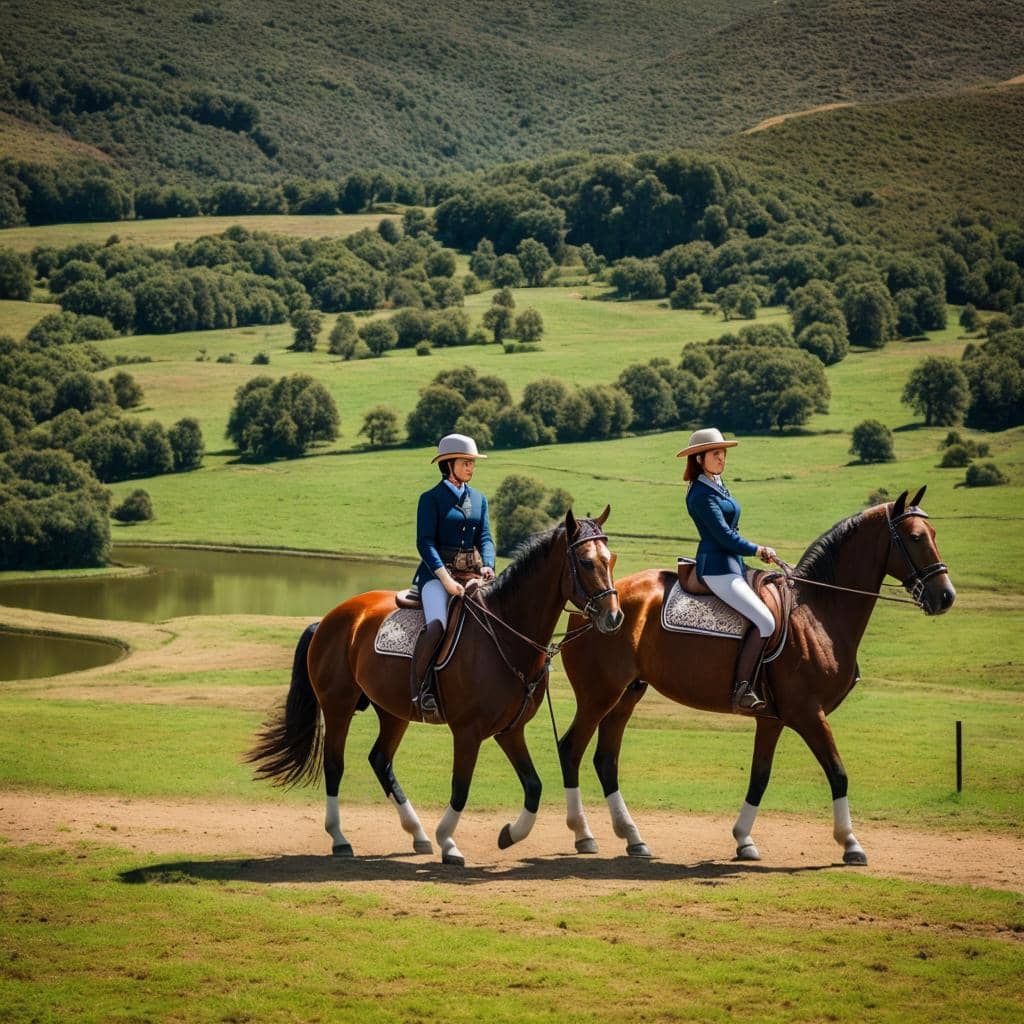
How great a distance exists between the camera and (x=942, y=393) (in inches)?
4048

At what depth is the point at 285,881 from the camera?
612 inches

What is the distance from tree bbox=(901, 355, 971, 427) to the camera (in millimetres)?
102812

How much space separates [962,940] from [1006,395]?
95955 millimetres

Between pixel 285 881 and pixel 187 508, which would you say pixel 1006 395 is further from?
pixel 285 881

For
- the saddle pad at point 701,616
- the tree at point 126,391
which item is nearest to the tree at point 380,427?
the tree at point 126,391

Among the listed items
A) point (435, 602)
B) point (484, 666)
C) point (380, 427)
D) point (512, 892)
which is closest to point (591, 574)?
point (484, 666)

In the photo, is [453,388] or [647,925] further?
[453,388]

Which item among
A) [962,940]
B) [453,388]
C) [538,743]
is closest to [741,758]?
[538,743]

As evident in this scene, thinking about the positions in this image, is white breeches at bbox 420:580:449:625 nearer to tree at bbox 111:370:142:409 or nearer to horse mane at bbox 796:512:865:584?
horse mane at bbox 796:512:865:584

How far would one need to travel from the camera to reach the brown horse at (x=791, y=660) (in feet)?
54.2

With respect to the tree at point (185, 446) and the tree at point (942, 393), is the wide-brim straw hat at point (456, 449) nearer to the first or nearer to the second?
the tree at point (185, 446)

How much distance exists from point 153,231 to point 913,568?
603 ft

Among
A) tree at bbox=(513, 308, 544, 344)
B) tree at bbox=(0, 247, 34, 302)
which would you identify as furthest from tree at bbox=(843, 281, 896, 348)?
tree at bbox=(0, 247, 34, 302)

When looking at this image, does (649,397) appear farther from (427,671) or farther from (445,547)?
(427,671)
